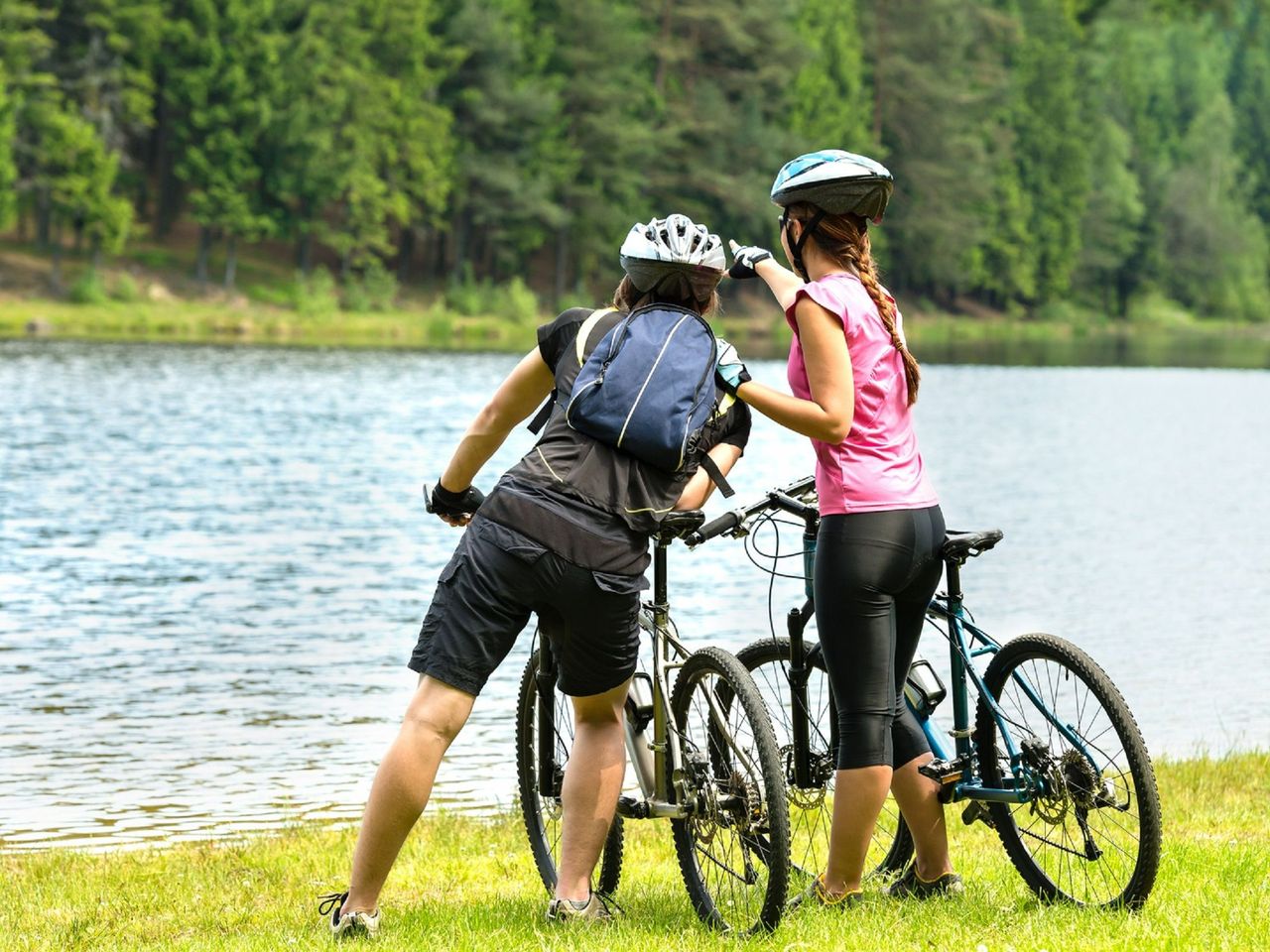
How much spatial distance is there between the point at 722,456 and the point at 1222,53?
495 feet

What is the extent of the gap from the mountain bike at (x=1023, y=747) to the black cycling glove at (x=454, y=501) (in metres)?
0.77

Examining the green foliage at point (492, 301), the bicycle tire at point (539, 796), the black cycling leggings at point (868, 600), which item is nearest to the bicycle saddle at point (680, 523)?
the black cycling leggings at point (868, 600)

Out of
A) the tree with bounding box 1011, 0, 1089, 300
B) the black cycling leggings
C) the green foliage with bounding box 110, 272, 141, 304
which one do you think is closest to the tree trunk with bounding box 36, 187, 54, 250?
the green foliage with bounding box 110, 272, 141, 304

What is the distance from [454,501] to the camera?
5512 millimetres

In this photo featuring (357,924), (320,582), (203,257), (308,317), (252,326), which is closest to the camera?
(357,924)

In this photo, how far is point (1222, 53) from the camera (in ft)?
476

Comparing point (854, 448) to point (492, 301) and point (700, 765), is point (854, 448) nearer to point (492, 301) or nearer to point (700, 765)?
point (700, 765)

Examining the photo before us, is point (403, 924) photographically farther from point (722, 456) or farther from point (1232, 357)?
point (1232, 357)

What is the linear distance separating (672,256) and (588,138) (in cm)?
7297

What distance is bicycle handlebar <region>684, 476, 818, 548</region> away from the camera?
202 inches

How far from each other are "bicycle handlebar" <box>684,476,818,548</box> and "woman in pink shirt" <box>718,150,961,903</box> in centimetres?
21

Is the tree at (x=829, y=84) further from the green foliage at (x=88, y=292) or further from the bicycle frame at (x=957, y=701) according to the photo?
the bicycle frame at (x=957, y=701)

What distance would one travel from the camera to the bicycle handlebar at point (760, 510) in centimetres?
512

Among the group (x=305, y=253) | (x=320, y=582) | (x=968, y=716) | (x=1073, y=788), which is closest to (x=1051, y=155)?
(x=305, y=253)
